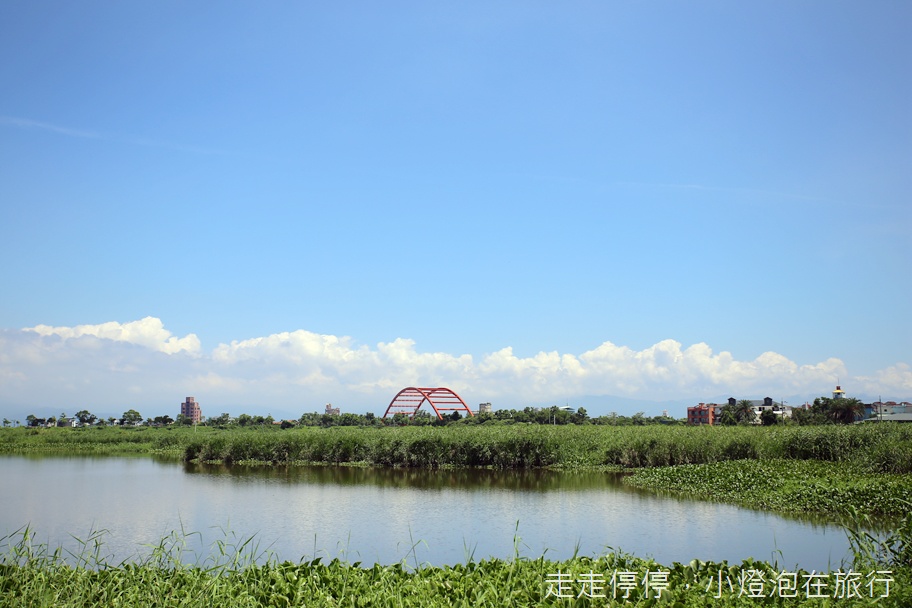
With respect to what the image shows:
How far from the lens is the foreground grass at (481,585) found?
15.3ft

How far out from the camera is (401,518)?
538 inches

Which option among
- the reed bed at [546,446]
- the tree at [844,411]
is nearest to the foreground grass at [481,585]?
the reed bed at [546,446]

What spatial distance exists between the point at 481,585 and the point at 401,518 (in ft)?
29.9

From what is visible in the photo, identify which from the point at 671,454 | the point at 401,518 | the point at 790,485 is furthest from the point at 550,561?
the point at 671,454

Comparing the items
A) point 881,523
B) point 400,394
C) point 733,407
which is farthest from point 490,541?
point 733,407

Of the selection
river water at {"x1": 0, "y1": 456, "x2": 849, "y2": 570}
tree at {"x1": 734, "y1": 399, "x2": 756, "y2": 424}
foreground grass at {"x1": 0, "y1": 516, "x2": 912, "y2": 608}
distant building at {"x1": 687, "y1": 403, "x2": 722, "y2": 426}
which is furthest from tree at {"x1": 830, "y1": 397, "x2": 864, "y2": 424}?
foreground grass at {"x1": 0, "y1": 516, "x2": 912, "y2": 608}

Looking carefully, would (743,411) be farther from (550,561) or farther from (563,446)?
(550,561)

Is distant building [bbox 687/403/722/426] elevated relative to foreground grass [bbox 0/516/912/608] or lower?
lower

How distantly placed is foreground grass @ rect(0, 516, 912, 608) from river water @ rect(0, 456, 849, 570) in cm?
89

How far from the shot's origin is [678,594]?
473cm

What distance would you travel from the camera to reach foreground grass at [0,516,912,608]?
4.66 m

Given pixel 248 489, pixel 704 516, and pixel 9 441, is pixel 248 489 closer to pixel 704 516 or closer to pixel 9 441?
pixel 704 516

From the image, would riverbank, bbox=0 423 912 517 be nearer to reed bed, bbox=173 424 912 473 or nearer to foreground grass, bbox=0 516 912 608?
reed bed, bbox=173 424 912 473

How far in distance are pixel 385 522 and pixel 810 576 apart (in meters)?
9.44
